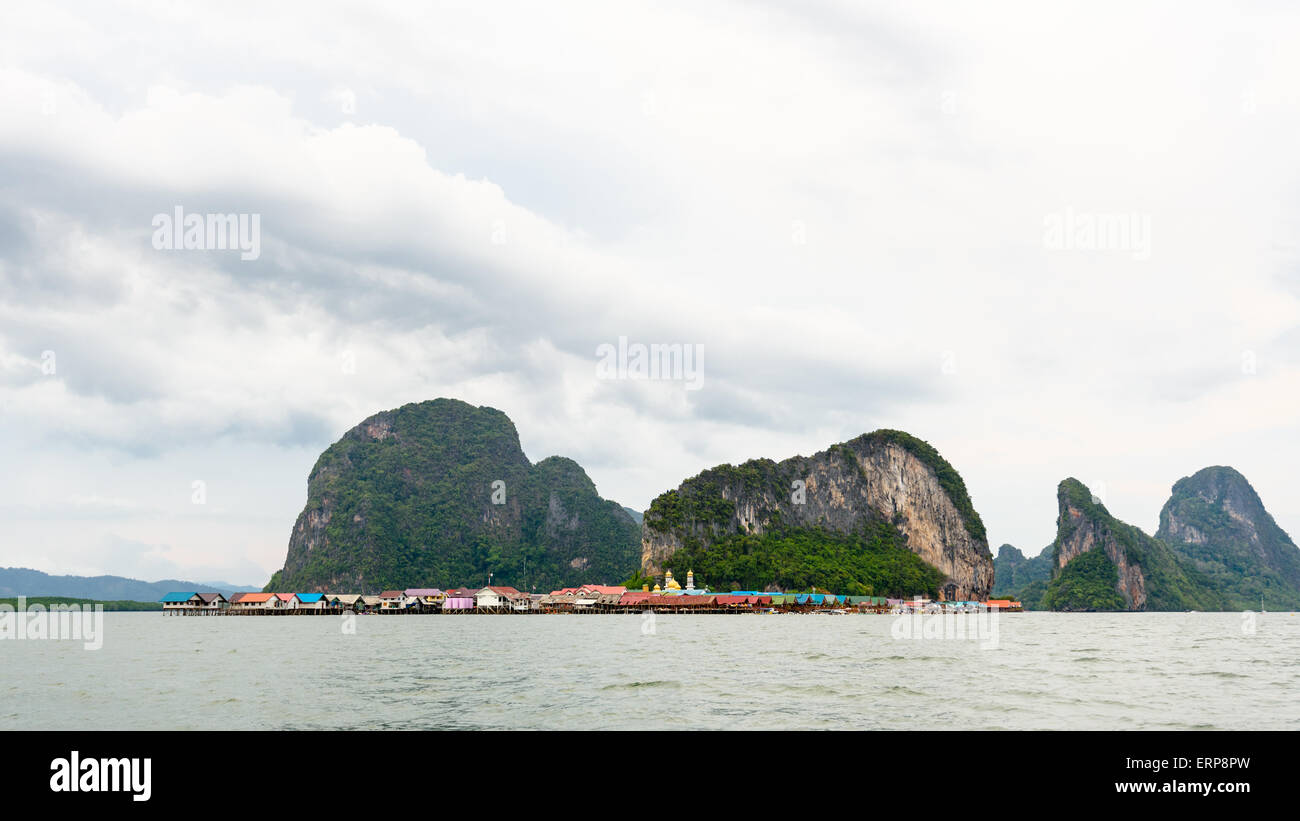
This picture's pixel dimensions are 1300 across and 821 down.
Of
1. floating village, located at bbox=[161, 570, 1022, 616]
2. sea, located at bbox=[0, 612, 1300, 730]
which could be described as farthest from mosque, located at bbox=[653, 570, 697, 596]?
sea, located at bbox=[0, 612, 1300, 730]

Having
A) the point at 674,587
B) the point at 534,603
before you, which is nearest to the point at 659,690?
the point at 674,587

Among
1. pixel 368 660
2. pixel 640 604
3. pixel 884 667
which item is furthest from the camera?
pixel 640 604

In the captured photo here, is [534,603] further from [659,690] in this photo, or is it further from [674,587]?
[659,690]

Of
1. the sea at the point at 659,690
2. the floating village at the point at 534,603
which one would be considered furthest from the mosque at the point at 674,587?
the sea at the point at 659,690

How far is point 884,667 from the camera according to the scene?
35.5m

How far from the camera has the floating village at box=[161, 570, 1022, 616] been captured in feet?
530

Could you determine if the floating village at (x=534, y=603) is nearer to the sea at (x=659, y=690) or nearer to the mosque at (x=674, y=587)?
the mosque at (x=674, y=587)

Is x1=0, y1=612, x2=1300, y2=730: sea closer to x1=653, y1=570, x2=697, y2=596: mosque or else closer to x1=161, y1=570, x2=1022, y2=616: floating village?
x1=161, y1=570, x2=1022, y2=616: floating village

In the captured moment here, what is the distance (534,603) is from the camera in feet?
585
